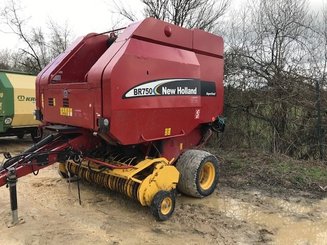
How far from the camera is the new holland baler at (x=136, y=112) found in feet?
13.5

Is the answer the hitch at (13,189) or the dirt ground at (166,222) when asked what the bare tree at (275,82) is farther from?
the hitch at (13,189)

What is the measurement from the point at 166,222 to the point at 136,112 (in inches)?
55.4

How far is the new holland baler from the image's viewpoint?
4109 mm

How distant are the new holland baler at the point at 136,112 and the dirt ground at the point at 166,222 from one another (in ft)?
0.90

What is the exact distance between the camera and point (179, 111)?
4.86 m

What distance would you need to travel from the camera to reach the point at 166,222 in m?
4.42

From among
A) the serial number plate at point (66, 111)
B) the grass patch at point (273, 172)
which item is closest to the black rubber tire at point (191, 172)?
the grass patch at point (273, 172)

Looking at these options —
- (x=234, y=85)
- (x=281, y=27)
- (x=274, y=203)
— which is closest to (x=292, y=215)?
(x=274, y=203)

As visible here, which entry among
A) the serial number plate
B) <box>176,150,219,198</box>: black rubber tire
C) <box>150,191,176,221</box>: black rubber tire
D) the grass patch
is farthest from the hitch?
the grass patch

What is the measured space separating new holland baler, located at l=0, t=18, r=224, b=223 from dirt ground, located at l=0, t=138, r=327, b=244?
274 mm

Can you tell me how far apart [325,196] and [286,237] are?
1.79m

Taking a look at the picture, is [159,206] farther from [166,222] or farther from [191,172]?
[191,172]

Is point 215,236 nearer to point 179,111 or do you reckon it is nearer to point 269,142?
point 179,111

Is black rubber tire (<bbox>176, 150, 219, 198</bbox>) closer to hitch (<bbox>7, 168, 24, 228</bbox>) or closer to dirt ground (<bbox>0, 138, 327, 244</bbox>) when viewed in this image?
dirt ground (<bbox>0, 138, 327, 244</bbox>)
